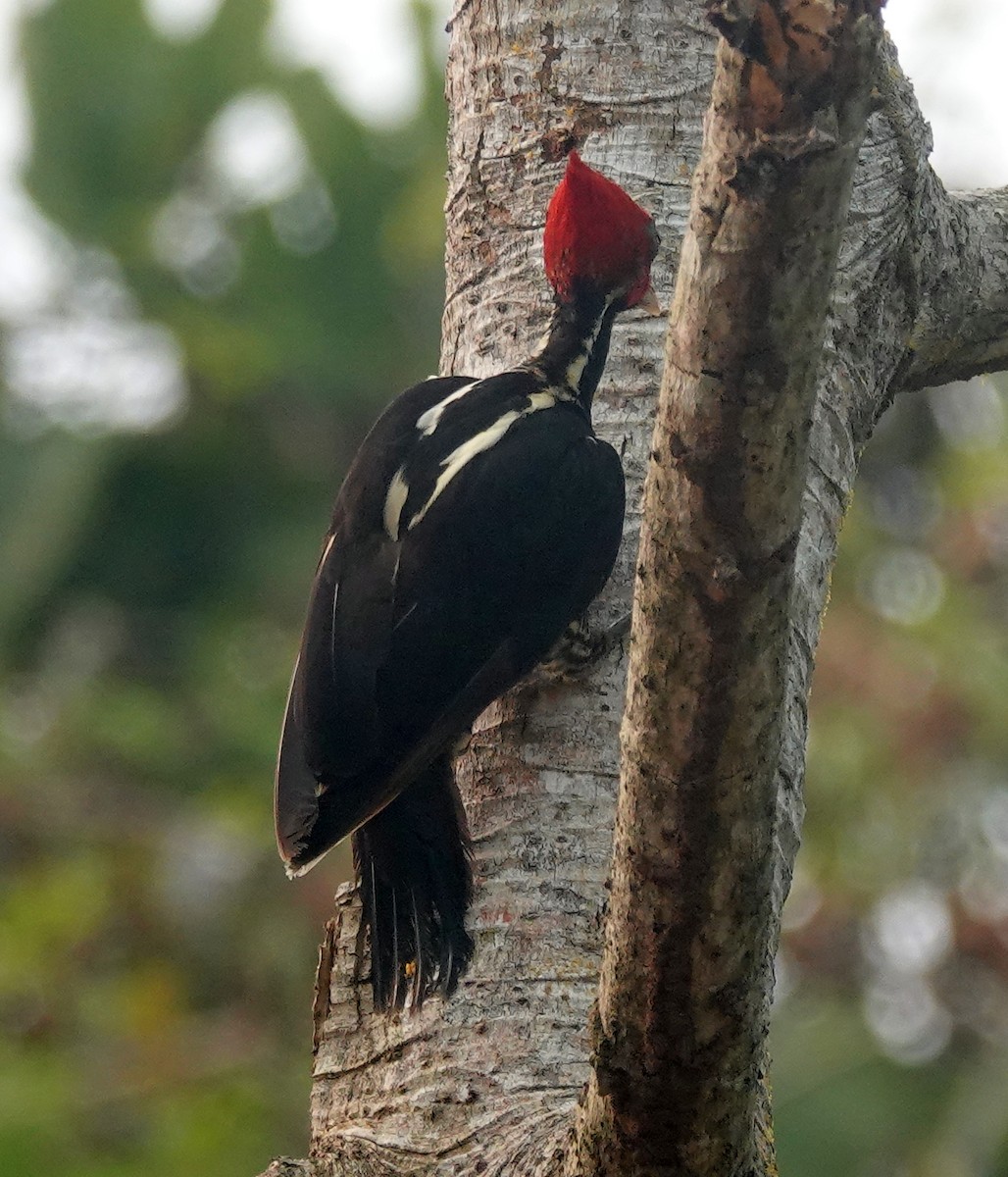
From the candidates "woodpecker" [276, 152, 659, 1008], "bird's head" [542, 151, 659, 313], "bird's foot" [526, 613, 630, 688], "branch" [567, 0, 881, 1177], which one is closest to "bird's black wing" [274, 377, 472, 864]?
"woodpecker" [276, 152, 659, 1008]

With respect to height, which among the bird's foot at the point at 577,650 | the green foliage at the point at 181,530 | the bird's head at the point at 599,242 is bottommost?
the bird's foot at the point at 577,650

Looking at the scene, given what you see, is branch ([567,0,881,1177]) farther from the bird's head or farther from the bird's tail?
the bird's head

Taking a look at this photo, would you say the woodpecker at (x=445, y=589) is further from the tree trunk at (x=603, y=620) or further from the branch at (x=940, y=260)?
the branch at (x=940, y=260)

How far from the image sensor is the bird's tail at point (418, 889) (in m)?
2.45

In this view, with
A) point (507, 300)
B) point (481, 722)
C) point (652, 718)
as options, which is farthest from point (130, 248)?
point (652, 718)

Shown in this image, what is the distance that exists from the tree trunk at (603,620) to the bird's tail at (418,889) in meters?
0.03

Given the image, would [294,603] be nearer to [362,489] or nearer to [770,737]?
[362,489]

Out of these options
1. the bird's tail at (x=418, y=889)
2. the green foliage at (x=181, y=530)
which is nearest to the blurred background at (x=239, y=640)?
the green foliage at (x=181, y=530)

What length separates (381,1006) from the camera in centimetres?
252

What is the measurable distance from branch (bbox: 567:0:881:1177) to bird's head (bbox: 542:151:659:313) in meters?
1.25

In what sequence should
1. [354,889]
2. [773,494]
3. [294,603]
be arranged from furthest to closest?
1. [294,603]
2. [354,889]
3. [773,494]

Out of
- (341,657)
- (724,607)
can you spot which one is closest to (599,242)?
(341,657)

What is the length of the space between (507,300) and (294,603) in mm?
4971

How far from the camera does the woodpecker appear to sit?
2.60 meters
